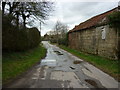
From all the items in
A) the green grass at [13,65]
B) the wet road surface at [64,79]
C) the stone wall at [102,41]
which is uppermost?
the stone wall at [102,41]

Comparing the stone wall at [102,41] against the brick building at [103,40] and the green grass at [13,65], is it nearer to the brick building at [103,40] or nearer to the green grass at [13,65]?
the brick building at [103,40]

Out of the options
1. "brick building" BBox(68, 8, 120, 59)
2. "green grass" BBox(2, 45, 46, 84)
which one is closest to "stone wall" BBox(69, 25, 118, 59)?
"brick building" BBox(68, 8, 120, 59)

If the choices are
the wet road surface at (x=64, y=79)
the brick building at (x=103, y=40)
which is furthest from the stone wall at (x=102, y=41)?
the wet road surface at (x=64, y=79)

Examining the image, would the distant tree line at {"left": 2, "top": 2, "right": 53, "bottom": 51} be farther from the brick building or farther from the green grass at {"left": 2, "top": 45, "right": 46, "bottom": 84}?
the brick building

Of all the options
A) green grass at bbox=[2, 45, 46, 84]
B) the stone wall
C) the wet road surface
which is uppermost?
the stone wall

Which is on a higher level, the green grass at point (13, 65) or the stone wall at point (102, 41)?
the stone wall at point (102, 41)

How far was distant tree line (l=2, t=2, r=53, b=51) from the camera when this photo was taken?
10.4 m

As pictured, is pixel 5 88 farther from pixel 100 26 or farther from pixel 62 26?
pixel 62 26

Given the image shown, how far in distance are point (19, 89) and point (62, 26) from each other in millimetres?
56368

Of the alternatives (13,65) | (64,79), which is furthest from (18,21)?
(64,79)

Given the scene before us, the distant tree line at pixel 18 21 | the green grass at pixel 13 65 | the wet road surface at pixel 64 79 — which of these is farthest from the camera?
the distant tree line at pixel 18 21

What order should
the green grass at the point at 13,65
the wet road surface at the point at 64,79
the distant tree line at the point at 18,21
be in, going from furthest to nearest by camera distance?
the distant tree line at the point at 18,21, the green grass at the point at 13,65, the wet road surface at the point at 64,79

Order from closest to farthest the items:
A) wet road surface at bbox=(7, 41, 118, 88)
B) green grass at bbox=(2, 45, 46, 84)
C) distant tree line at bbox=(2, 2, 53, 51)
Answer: wet road surface at bbox=(7, 41, 118, 88), green grass at bbox=(2, 45, 46, 84), distant tree line at bbox=(2, 2, 53, 51)

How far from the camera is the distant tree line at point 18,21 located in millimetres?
10406
